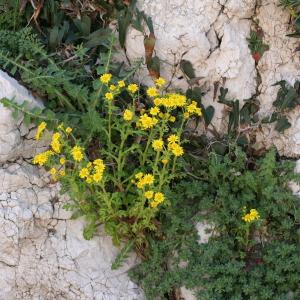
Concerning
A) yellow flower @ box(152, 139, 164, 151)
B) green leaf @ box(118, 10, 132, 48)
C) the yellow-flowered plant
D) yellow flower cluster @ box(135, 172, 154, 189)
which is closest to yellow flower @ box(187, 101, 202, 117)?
the yellow-flowered plant

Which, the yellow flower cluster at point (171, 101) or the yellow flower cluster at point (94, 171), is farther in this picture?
the yellow flower cluster at point (171, 101)

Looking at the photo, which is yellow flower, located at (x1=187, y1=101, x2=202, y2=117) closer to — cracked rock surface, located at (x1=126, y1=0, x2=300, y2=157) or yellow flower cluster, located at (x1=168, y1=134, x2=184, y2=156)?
→ yellow flower cluster, located at (x1=168, y1=134, x2=184, y2=156)

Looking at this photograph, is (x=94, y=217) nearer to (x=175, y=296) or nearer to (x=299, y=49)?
(x=175, y=296)

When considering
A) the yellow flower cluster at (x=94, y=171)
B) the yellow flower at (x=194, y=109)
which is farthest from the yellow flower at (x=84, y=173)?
the yellow flower at (x=194, y=109)

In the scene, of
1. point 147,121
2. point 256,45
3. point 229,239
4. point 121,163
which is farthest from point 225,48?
point 229,239

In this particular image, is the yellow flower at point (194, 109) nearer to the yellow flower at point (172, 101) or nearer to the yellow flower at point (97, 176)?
the yellow flower at point (172, 101)

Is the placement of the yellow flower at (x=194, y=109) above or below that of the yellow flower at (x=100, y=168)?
above

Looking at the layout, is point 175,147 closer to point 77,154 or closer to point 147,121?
point 147,121
